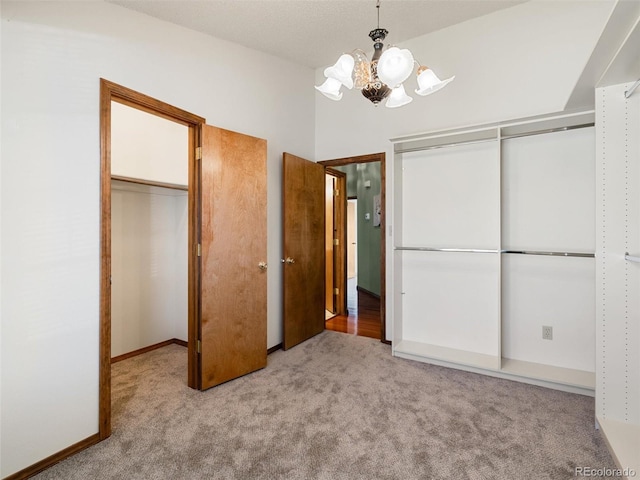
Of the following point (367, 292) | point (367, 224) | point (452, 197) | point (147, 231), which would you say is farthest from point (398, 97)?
point (367, 292)

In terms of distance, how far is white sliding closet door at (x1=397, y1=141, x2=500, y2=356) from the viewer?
116 inches

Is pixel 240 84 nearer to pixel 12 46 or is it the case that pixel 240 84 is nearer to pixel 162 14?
pixel 162 14

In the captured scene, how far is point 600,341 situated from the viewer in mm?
1890

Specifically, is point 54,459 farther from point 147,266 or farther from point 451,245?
point 451,245

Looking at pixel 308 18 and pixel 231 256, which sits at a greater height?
pixel 308 18

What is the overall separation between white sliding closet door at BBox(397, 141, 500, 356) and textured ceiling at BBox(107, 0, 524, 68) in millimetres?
1208

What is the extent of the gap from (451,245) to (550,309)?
3.22ft

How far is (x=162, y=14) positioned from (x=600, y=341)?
3.73 m

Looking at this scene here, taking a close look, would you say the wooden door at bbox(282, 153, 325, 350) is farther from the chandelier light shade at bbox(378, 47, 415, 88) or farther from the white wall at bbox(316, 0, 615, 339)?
the chandelier light shade at bbox(378, 47, 415, 88)

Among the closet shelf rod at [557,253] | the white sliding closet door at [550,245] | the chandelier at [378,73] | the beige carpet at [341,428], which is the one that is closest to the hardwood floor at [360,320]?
the beige carpet at [341,428]

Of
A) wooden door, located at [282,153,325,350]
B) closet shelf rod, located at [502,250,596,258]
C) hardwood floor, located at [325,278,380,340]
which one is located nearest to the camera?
closet shelf rod, located at [502,250,596,258]

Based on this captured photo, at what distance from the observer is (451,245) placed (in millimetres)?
3158

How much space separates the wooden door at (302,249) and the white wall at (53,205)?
1581 millimetres

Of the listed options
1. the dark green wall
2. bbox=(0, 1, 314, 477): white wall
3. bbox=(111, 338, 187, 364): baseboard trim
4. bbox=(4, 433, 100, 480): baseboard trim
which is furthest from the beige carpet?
the dark green wall
